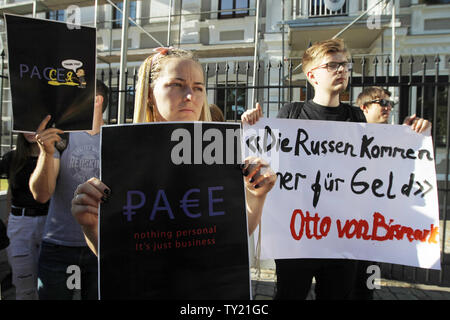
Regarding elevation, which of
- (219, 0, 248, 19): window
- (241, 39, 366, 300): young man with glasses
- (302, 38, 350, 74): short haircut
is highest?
(219, 0, 248, 19): window

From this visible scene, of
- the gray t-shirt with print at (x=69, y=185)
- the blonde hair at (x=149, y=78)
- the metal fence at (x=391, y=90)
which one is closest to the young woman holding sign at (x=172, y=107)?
the blonde hair at (x=149, y=78)

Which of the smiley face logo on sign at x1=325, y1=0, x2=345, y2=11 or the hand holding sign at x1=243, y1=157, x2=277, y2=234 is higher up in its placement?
the smiley face logo on sign at x1=325, y1=0, x2=345, y2=11

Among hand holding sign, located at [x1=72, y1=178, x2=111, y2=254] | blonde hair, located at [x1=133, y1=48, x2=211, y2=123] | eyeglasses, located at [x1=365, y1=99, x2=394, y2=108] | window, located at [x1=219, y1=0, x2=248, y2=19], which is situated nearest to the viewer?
hand holding sign, located at [x1=72, y1=178, x2=111, y2=254]

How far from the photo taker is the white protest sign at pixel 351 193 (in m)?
1.89

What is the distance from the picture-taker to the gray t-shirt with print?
1742 millimetres

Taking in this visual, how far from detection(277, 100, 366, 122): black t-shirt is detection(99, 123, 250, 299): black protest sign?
3.60 ft

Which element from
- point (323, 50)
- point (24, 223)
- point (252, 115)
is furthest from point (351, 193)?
point (24, 223)

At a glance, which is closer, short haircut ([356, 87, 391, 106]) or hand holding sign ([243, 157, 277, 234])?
hand holding sign ([243, 157, 277, 234])

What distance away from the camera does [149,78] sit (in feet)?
3.87

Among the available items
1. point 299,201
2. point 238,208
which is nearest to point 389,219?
point 299,201

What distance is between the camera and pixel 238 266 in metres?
1.05

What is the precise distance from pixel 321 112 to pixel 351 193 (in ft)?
1.76

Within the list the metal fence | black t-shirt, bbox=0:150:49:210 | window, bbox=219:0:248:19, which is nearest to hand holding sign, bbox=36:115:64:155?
black t-shirt, bbox=0:150:49:210

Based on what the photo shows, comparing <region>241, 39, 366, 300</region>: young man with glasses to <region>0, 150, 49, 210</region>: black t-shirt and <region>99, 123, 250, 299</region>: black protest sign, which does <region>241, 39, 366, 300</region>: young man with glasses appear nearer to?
<region>99, 123, 250, 299</region>: black protest sign
